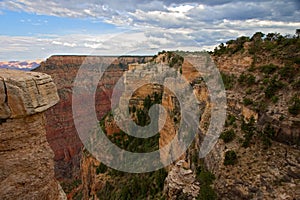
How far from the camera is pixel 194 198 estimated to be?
13359mm

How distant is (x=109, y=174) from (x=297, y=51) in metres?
23.5

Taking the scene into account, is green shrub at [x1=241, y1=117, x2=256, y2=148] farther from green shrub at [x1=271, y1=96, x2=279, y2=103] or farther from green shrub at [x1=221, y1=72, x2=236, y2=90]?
green shrub at [x1=221, y1=72, x2=236, y2=90]

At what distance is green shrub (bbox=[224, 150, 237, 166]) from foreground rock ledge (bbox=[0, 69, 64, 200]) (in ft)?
27.9

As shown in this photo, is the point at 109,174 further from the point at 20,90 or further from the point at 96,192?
the point at 20,90

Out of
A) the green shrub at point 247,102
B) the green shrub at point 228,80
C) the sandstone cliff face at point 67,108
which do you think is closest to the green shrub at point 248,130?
the green shrub at point 247,102

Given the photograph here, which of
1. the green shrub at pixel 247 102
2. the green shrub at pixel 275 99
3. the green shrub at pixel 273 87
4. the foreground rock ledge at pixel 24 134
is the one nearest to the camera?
the foreground rock ledge at pixel 24 134

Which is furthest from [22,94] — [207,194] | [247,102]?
[247,102]

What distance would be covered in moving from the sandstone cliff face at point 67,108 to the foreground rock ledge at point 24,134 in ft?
163

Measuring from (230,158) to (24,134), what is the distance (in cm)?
940

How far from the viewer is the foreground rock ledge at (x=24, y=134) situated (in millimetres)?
6617

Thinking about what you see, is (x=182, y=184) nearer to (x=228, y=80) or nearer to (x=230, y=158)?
(x=230, y=158)

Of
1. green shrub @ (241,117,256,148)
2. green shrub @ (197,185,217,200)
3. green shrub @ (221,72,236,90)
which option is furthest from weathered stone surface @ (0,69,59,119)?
green shrub @ (221,72,236,90)

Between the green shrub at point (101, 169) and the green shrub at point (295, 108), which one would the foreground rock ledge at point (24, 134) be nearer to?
the green shrub at point (295, 108)

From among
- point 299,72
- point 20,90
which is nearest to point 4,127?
point 20,90
